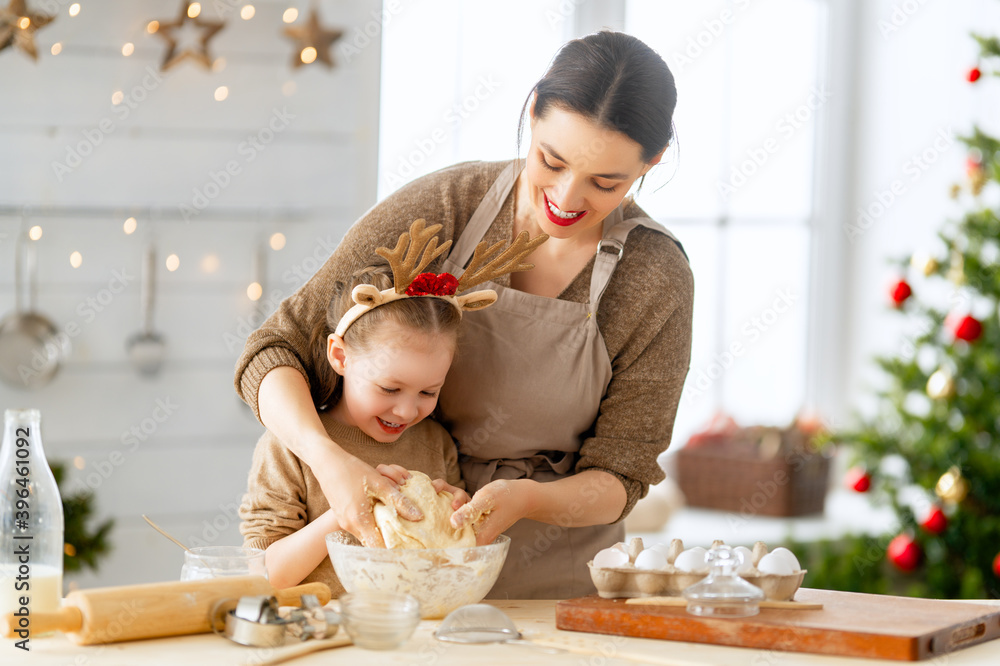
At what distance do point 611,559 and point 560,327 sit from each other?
19.0 inches

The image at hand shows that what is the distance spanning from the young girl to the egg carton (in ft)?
0.86

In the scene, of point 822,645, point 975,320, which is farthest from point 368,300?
point 975,320

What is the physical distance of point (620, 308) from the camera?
5.72 ft

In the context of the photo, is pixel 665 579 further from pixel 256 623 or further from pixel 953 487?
pixel 953 487

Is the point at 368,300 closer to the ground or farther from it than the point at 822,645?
farther from it

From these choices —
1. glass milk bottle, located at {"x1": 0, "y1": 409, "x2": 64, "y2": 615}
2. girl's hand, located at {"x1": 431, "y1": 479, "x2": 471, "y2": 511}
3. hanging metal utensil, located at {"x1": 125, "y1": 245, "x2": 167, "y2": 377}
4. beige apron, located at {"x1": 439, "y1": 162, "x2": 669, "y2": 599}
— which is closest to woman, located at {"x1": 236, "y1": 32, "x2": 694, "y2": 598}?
beige apron, located at {"x1": 439, "y1": 162, "x2": 669, "y2": 599}

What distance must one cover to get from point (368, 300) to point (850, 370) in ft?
12.0

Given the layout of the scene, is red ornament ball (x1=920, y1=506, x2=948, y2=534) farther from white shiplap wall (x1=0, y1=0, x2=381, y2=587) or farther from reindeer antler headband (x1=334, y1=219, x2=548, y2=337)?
reindeer antler headband (x1=334, y1=219, x2=548, y2=337)

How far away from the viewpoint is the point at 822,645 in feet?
3.81

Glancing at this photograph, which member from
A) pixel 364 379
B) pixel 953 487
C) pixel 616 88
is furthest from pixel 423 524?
pixel 953 487

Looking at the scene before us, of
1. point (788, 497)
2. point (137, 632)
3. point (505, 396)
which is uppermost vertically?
point (505, 396)

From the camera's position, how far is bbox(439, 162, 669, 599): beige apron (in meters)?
1.72

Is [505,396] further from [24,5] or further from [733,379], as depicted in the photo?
[733,379]

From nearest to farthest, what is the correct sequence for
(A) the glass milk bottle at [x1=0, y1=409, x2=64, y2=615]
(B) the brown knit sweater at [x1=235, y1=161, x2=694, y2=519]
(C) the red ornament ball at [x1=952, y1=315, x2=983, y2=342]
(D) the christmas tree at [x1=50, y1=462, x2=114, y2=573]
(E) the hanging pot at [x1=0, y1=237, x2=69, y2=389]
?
(A) the glass milk bottle at [x1=0, y1=409, x2=64, y2=615] < (B) the brown knit sweater at [x1=235, y1=161, x2=694, y2=519] < (D) the christmas tree at [x1=50, y1=462, x2=114, y2=573] < (E) the hanging pot at [x1=0, y1=237, x2=69, y2=389] < (C) the red ornament ball at [x1=952, y1=315, x2=983, y2=342]
